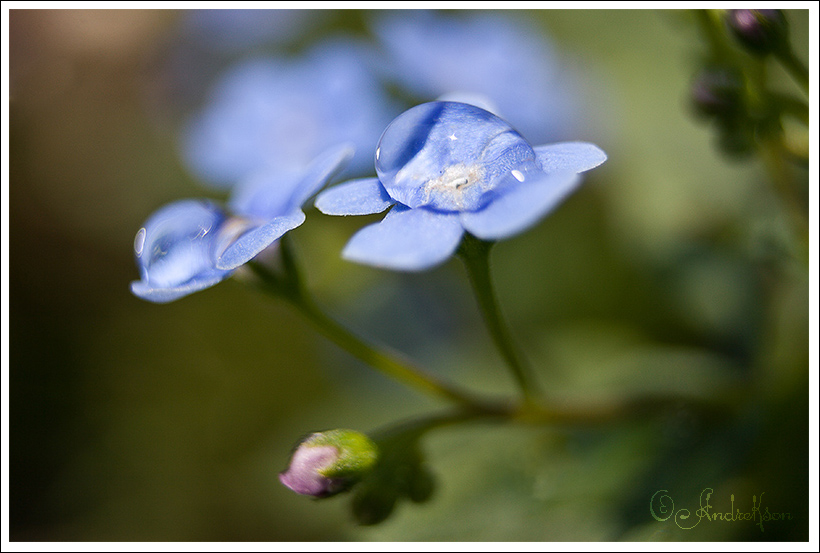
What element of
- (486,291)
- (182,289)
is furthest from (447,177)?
(182,289)

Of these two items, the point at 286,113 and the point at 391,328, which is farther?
the point at 391,328

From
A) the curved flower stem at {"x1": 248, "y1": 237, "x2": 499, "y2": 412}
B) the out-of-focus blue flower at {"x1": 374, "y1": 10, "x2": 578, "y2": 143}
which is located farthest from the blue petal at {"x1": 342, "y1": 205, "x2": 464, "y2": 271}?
the out-of-focus blue flower at {"x1": 374, "y1": 10, "x2": 578, "y2": 143}

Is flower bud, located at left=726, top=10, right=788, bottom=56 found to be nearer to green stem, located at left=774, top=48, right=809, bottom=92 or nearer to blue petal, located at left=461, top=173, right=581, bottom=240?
green stem, located at left=774, top=48, right=809, bottom=92

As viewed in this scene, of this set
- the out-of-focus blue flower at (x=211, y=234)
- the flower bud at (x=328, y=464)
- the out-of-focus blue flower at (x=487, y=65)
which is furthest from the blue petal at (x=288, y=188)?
the out-of-focus blue flower at (x=487, y=65)

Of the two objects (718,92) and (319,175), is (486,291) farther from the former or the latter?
(718,92)

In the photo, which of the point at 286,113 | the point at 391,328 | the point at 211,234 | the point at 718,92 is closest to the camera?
the point at 211,234
